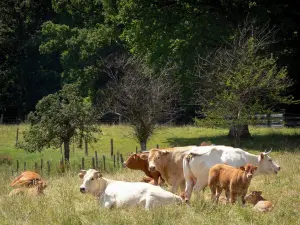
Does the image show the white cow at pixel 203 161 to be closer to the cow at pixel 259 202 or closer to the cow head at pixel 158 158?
the cow head at pixel 158 158

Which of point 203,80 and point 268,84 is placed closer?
point 268,84

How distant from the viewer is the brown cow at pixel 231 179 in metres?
12.8

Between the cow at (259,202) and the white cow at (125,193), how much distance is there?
1.53 m

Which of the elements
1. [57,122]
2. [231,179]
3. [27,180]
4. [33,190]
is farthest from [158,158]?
[57,122]

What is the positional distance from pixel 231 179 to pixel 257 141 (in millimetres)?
22574

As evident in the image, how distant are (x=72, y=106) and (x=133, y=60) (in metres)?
18.5

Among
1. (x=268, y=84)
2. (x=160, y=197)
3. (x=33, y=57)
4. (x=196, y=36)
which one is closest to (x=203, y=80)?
(x=196, y=36)

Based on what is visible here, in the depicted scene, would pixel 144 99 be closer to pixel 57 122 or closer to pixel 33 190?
pixel 57 122

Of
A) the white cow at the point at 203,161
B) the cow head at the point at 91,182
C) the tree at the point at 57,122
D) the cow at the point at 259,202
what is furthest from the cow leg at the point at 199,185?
the tree at the point at 57,122

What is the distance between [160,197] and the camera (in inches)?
489

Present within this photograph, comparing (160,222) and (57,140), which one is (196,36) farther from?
(160,222)

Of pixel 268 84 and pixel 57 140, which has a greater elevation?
pixel 268 84

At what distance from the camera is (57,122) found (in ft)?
89.6

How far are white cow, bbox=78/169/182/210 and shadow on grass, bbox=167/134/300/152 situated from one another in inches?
747
